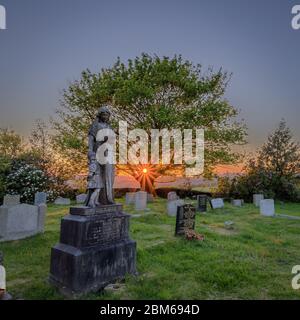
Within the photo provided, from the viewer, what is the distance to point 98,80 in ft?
74.8

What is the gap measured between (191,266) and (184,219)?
3236 mm

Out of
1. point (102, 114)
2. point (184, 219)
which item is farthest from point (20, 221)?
point (184, 219)

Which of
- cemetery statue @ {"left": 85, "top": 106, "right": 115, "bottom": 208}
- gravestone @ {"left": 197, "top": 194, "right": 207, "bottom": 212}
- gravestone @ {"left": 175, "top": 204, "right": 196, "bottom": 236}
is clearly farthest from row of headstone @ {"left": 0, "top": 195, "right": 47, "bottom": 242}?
gravestone @ {"left": 197, "top": 194, "right": 207, "bottom": 212}

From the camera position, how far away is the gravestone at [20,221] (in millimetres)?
9148

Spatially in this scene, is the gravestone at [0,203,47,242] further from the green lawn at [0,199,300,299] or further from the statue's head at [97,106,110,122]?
the statue's head at [97,106,110,122]

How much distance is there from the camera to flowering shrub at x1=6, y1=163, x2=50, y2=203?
70.6ft

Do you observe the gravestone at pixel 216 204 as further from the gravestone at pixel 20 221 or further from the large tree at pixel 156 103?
the gravestone at pixel 20 221

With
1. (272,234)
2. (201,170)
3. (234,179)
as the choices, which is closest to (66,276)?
(272,234)

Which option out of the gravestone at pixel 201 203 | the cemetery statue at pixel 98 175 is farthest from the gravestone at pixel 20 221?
the gravestone at pixel 201 203

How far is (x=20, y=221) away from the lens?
31.2 feet

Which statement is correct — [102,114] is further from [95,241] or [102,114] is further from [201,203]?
[201,203]

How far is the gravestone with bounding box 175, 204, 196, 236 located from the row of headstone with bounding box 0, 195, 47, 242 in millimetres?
4960

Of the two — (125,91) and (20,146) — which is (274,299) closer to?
(125,91)

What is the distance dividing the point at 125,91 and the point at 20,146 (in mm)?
26679
